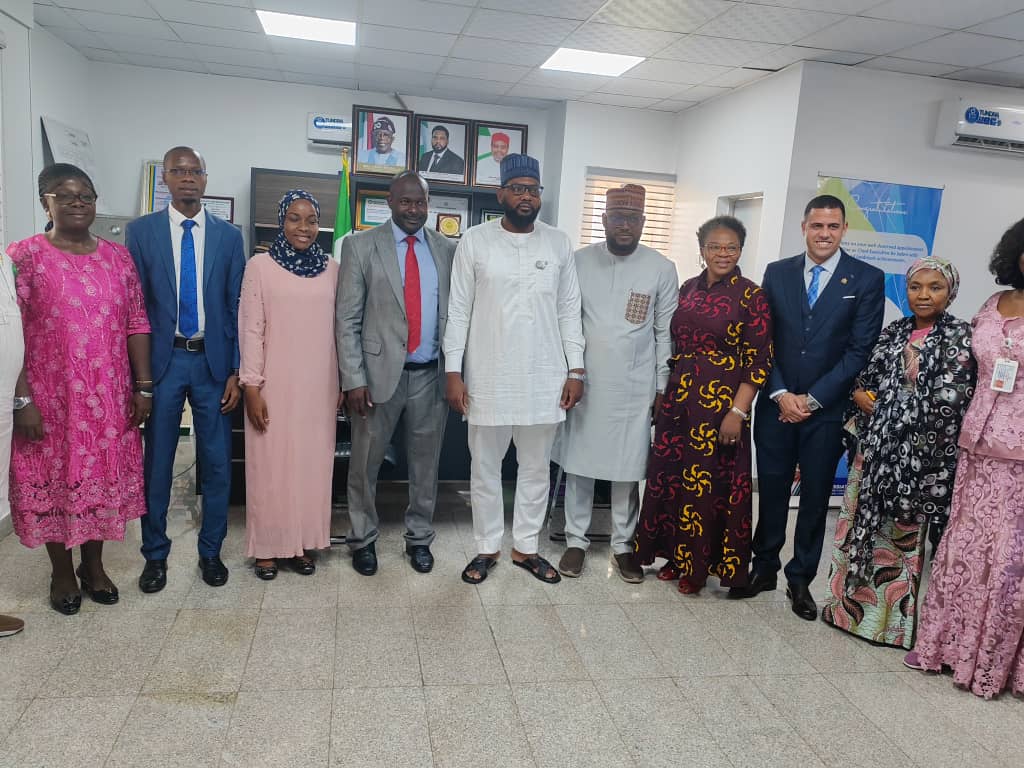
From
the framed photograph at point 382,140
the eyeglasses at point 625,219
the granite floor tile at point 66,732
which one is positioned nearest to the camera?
the granite floor tile at point 66,732

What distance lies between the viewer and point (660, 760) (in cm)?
210

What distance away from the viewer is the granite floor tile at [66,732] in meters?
1.95

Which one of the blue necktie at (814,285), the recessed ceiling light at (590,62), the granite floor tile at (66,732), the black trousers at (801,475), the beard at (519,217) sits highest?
the recessed ceiling light at (590,62)

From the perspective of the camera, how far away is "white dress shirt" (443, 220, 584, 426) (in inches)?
121

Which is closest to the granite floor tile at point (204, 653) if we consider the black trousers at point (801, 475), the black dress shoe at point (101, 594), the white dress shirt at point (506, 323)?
the black dress shoe at point (101, 594)

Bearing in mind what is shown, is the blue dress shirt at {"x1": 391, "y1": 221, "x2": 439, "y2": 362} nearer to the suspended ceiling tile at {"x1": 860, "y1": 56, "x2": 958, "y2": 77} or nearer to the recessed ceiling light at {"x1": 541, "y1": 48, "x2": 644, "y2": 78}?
the recessed ceiling light at {"x1": 541, "y1": 48, "x2": 644, "y2": 78}

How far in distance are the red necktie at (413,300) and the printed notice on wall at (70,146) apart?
13.2 feet

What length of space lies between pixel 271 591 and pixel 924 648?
252cm

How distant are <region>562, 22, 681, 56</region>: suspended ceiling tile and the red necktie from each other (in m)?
2.41

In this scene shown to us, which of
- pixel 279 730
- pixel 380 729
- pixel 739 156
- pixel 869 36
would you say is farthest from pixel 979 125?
pixel 279 730

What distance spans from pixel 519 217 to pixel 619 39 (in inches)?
96.2

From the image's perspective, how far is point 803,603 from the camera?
10.2 ft

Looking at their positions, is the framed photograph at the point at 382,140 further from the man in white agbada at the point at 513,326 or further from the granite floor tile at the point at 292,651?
the granite floor tile at the point at 292,651

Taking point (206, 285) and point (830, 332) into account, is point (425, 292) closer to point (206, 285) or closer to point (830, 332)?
point (206, 285)
